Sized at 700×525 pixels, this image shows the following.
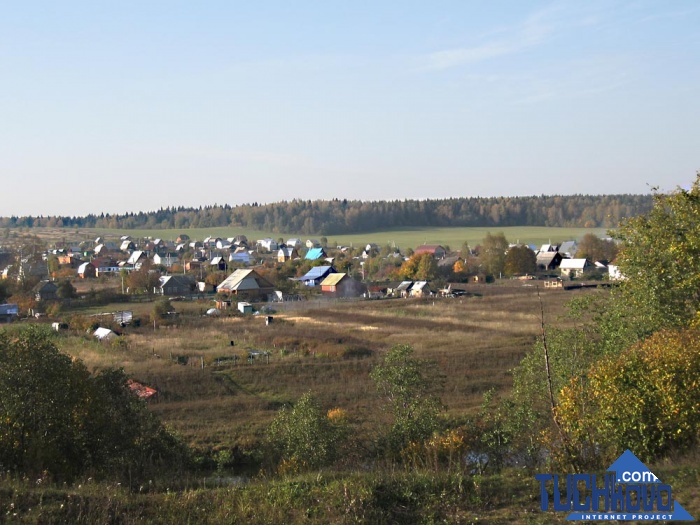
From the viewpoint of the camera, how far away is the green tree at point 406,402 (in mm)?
9719

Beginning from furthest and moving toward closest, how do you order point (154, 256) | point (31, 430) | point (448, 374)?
1. point (154, 256)
2. point (448, 374)
3. point (31, 430)

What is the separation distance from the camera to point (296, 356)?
69.8 ft

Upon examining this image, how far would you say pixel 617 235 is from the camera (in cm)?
1232

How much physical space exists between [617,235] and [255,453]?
24.0 feet

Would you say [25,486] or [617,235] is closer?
[25,486]

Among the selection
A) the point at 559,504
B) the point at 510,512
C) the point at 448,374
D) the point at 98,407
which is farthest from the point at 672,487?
the point at 448,374

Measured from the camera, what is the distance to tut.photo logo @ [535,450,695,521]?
5.54m

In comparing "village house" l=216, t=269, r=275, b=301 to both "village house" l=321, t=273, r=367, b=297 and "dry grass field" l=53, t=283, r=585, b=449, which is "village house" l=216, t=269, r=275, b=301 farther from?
"dry grass field" l=53, t=283, r=585, b=449

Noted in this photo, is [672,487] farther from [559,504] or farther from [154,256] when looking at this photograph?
[154,256]

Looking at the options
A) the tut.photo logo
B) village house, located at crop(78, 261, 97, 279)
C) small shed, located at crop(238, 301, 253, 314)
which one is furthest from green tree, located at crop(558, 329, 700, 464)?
village house, located at crop(78, 261, 97, 279)

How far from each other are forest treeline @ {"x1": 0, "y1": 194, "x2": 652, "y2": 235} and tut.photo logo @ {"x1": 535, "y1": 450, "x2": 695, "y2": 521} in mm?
98097

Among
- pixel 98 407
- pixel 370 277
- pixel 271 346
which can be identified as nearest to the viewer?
pixel 98 407

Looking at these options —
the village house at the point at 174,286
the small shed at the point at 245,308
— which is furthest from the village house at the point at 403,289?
the village house at the point at 174,286

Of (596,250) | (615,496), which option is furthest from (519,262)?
(615,496)
